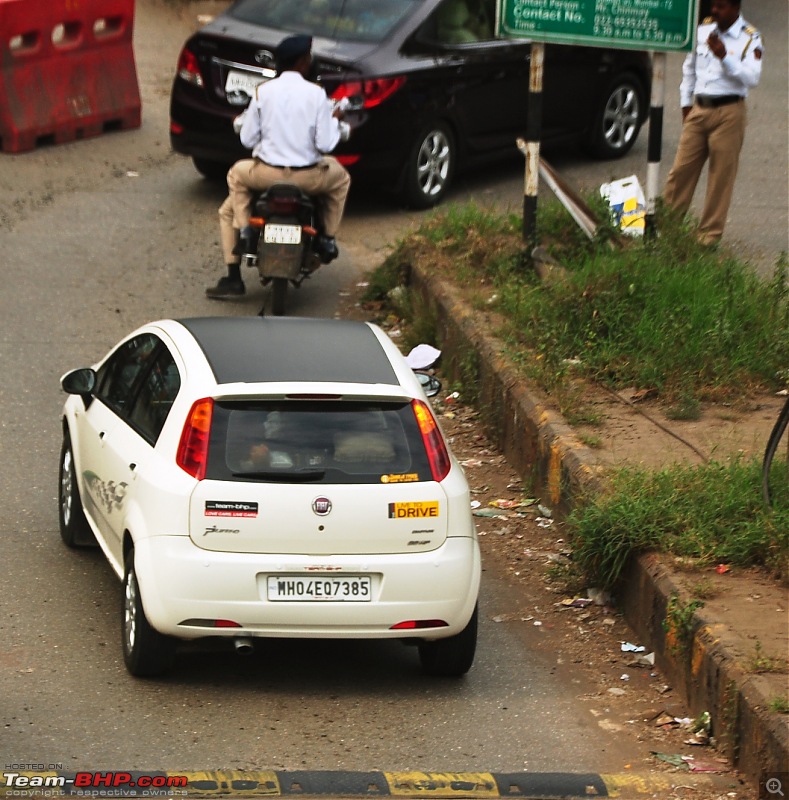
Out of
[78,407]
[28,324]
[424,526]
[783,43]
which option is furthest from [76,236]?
[783,43]

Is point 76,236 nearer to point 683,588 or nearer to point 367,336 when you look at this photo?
point 367,336

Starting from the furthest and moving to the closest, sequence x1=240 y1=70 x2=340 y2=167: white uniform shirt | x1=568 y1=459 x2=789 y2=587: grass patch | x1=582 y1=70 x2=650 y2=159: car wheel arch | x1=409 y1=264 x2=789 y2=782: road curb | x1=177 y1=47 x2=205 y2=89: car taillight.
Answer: x1=582 y1=70 x2=650 y2=159: car wheel arch → x1=177 y1=47 x2=205 y2=89: car taillight → x1=240 y1=70 x2=340 y2=167: white uniform shirt → x1=568 y1=459 x2=789 y2=587: grass patch → x1=409 y1=264 x2=789 y2=782: road curb

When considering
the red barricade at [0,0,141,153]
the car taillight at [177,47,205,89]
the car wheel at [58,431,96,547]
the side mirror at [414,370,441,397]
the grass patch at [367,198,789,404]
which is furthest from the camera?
the red barricade at [0,0,141,153]

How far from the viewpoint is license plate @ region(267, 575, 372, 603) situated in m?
6.40

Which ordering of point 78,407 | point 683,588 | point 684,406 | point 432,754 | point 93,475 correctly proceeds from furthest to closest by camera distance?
point 684,406, point 78,407, point 93,475, point 683,588, point 432,754

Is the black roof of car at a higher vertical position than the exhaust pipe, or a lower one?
higher

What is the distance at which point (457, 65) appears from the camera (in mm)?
14172

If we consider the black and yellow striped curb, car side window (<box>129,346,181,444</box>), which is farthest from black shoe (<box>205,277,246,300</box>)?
the black and yellow striped curb

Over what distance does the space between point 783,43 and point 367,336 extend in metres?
16.3

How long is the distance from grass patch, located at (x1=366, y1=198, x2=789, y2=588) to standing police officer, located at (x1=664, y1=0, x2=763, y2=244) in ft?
2.46

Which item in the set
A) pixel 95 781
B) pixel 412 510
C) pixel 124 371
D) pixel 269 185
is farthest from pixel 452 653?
pixel 269 185

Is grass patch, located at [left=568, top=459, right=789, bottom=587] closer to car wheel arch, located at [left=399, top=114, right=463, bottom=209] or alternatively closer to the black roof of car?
the black roof of car

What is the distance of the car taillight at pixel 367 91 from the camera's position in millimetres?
13367

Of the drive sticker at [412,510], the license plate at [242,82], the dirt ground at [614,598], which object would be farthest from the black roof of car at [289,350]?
the license plate at [242,82]
